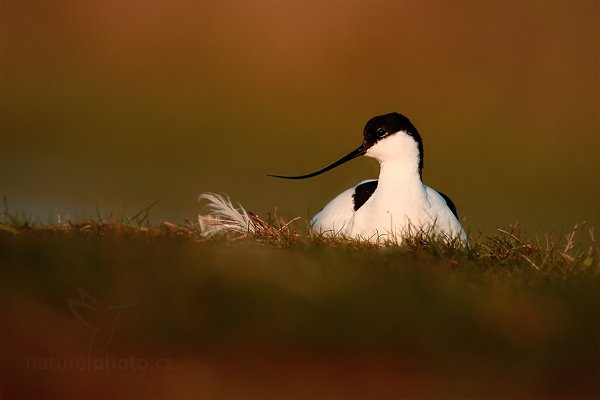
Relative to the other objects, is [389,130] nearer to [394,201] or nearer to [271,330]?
[394,201]

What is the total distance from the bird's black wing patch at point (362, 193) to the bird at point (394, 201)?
1 cm

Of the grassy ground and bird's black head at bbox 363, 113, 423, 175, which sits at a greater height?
bird's black head at bbox 363, 113, 423, 175

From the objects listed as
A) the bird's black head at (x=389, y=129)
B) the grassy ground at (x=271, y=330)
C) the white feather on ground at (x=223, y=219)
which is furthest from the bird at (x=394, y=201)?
the grassy ground at (x=271, y=330)

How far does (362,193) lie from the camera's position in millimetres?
8008

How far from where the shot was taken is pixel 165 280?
16.5 ft

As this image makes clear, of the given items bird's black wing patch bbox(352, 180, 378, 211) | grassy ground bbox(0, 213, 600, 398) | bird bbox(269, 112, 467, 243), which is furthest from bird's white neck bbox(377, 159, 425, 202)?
grassy ground bbox(0, 213, 600, 398)

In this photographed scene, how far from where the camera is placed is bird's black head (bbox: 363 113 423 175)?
7523mm

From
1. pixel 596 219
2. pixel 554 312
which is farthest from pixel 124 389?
pixel 596 219

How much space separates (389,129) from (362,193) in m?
0.70

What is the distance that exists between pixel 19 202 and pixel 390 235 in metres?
7.09

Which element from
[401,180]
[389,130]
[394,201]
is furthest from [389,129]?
[394,201]

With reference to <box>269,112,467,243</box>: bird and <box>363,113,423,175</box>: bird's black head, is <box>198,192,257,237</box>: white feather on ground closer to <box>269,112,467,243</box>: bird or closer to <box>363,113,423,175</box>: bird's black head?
<box>269,112,467,243</box>: bird

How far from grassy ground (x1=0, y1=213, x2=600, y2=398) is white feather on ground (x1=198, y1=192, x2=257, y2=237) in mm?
1457

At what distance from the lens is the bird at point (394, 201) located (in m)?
7.05
